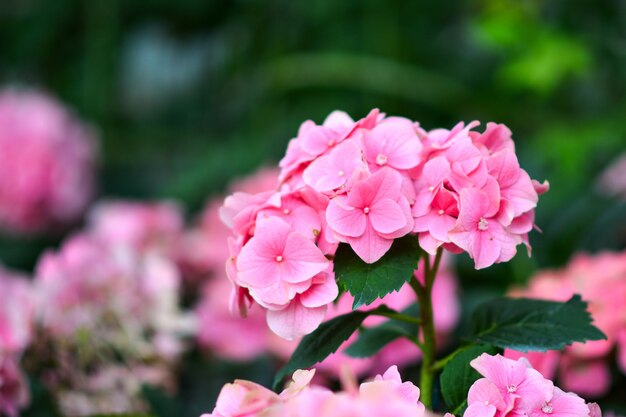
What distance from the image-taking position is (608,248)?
0.98m

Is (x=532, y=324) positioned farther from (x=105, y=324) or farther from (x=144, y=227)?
(x=144, y=227)

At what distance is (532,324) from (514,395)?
0.09m

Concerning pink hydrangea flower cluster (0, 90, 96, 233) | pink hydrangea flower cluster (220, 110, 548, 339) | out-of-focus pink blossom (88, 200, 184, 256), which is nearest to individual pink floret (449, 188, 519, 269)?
pink hydrangea flower cluster (220, 110, 548, 339)

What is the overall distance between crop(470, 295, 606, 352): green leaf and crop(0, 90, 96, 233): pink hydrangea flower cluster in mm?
1151

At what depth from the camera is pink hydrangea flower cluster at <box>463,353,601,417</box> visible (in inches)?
15.5

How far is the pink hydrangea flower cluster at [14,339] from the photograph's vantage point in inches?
24.0

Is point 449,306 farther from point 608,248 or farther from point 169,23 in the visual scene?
point 169,23

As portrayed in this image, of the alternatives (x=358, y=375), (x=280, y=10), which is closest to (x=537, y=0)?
(x=280, y=10)

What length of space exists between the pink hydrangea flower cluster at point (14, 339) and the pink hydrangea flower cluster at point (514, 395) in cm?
38

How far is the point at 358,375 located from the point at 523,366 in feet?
1.04

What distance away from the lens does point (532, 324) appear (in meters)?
0.48

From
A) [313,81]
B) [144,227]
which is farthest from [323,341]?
[313,81]

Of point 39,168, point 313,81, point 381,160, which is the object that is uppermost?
point 313,81

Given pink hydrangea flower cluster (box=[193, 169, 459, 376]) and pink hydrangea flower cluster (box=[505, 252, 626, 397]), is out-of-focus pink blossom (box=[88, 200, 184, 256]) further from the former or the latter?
pink hydrangea flower cluster (box=[505, 252, 626, 397])
